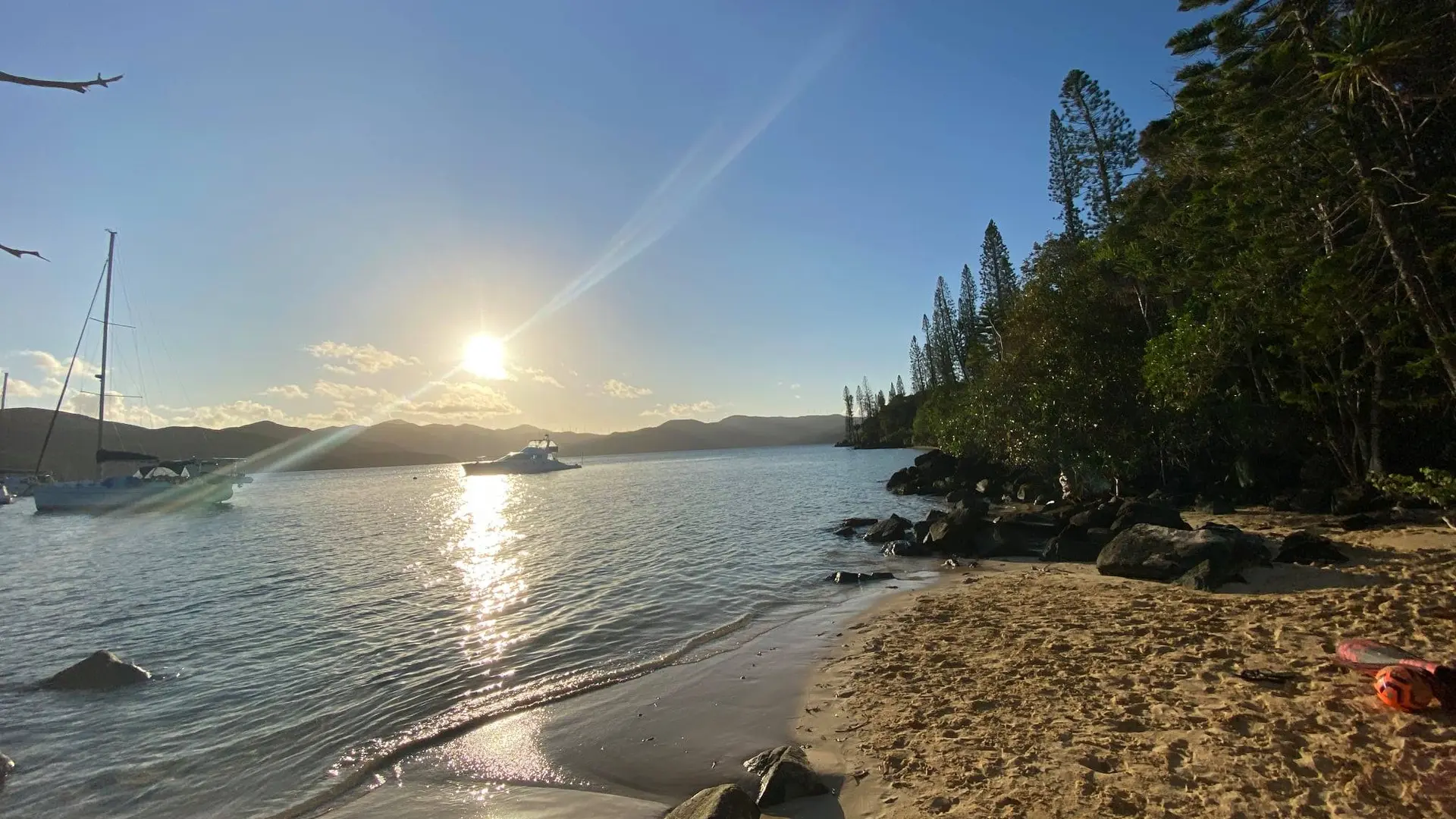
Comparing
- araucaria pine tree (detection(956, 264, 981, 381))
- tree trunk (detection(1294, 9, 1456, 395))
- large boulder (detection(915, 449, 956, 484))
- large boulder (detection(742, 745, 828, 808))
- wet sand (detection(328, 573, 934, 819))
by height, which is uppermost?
araucaria pine tree (detection(956, 264, 981, 381))

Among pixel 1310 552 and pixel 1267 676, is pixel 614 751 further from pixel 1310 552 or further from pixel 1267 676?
pixel 1310 552

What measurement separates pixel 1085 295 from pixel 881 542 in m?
13.6

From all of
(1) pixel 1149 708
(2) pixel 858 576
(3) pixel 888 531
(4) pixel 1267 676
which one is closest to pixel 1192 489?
(3) pixel 888 531

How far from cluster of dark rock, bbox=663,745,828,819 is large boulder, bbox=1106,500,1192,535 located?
38.7 feet

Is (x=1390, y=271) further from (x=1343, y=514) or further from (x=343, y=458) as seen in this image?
(x=343, y=458)

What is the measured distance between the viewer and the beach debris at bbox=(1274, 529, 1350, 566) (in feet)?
34.3

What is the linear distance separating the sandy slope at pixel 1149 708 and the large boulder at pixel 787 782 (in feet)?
0.83

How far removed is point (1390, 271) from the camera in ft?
35.2

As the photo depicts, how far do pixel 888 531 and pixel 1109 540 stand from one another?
6.56m

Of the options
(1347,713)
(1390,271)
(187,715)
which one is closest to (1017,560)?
(1390,271)

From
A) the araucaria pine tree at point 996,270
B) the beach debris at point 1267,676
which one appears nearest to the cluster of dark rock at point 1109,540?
the beach debris at point 1267,676

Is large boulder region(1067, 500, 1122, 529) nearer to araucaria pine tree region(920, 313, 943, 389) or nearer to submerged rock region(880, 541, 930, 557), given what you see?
submerged rock region(880, 541, 930, 557)

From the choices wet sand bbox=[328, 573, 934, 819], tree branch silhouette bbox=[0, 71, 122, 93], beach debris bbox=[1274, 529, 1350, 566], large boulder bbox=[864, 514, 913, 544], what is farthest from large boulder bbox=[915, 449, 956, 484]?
tree branch silhouette bbox=[0, 71, 122, 93]

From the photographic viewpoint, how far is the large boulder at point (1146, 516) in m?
14.6
